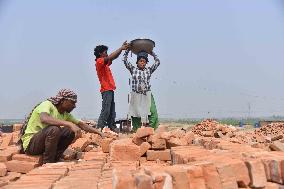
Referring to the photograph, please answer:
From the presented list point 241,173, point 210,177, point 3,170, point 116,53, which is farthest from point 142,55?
point 210,177

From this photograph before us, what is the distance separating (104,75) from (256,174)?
5446mm

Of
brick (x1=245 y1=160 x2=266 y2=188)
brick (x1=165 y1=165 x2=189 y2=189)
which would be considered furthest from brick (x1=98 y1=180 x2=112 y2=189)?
brick (x1=245 y1=160 x2=266 y2=188)

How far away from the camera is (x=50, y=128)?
508 centimetres

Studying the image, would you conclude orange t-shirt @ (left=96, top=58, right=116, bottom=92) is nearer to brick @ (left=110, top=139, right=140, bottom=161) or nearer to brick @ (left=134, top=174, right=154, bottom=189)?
brick @ (left=110, top=139, right=140, bottom=161)

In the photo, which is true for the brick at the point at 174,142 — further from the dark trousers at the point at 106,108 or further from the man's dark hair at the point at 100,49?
the man's dark hair at the point at 100,49

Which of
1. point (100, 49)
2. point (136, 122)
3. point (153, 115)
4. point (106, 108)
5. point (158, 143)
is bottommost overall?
point (158, 143)

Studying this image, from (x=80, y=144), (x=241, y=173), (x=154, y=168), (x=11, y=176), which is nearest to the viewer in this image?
(x=154, y=168)

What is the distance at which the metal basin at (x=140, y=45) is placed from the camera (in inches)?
322

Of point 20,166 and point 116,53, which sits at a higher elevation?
point 116,53

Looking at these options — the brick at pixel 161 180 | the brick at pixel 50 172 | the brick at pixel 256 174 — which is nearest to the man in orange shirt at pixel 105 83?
the brick at pixel 50 172

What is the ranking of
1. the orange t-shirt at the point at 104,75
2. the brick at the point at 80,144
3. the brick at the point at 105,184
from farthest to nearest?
the orange t-shirt at the point at 104,75
the brick at the point at 80,144
the brick at the point at 105,184

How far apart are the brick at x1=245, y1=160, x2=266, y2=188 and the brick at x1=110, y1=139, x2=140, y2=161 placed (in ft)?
7.21

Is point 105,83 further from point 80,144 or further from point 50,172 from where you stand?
point 50,172

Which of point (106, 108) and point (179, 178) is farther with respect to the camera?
point (106, 108)
